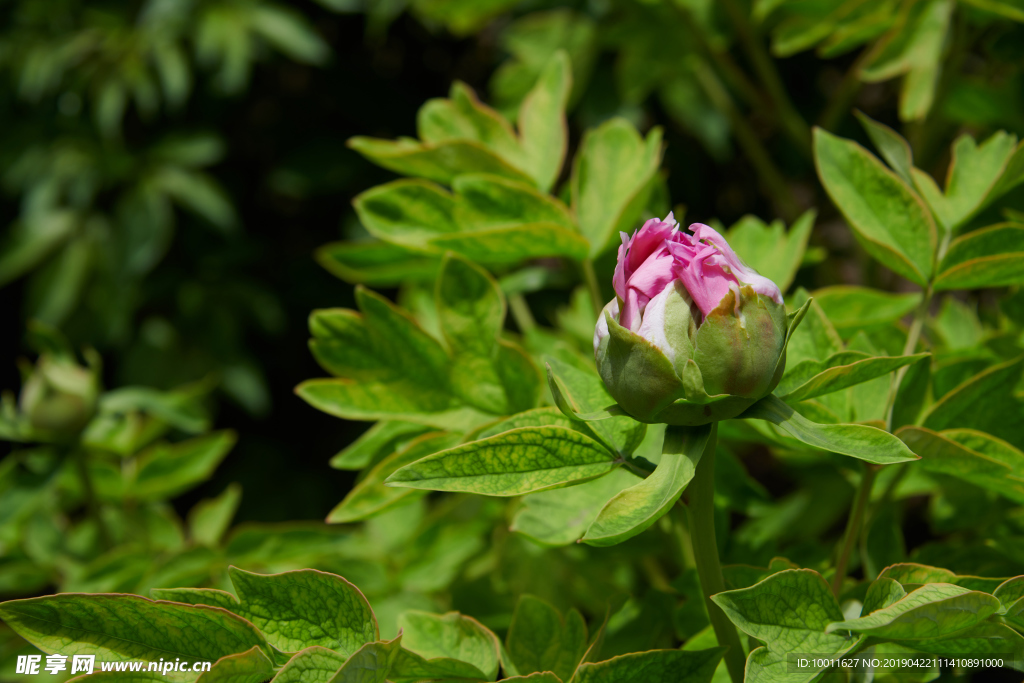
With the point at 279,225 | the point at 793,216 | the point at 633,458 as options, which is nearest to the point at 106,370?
the point at 279,225

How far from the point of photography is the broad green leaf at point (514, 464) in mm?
418

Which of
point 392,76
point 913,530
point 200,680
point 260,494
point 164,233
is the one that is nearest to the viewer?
point 200,680

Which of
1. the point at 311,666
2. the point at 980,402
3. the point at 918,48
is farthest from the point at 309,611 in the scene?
the point at 918,48

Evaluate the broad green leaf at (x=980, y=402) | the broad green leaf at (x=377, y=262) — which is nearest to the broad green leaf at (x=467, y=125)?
the broad green leaf at (x=377, y=262)

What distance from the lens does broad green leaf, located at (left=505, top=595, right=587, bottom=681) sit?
54 cm

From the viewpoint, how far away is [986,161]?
643 millimetres

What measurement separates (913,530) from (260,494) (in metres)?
1.41

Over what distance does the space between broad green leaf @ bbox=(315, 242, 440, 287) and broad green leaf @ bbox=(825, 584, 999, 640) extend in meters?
0.49

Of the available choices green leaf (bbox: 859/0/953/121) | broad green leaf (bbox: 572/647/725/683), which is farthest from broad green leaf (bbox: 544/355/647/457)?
green leaf (bbox: 859/0/953/121)

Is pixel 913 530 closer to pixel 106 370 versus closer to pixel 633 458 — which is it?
pixel 633 458

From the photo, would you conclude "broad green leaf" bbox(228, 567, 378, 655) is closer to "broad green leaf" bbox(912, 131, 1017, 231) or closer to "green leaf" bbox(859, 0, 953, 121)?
"broad green leaf" bbox(912, 131, 1017, 231)

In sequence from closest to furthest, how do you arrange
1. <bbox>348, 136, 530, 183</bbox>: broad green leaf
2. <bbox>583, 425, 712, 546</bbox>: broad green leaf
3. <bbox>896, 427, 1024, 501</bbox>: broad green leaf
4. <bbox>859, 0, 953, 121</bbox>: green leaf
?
<bbox>583, 425, 712, 546</bbox>: broad green leaf, <bbox>896, 427, 1024, 501</bbox>: broad green leaf, <bbox>348, 136, 530, 183</bbox>: broad green leaf, <bbox>859, 0, 953, 121</bbox>: green leaf

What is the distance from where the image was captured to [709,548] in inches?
18.9

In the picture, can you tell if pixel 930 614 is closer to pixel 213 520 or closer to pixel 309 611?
pixel 309 611
